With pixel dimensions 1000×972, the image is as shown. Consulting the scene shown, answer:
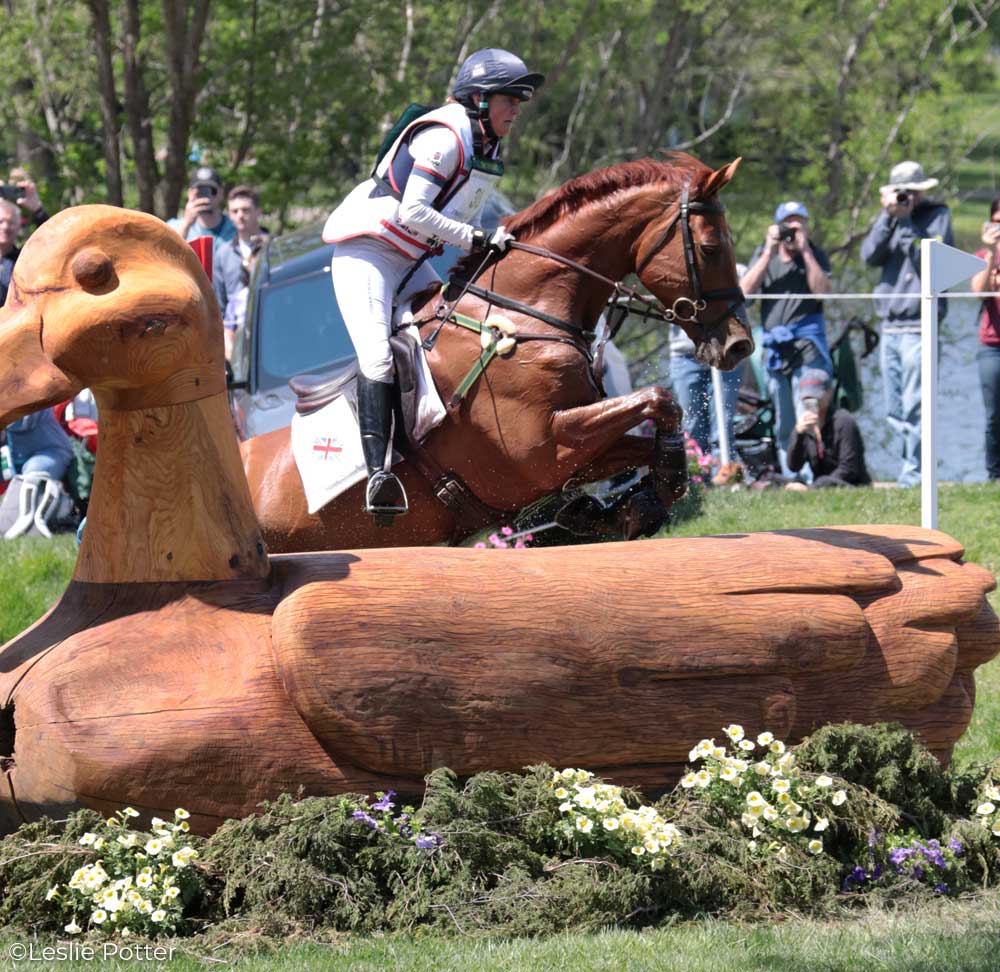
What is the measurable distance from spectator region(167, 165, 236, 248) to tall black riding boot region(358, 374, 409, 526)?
543 centimetres

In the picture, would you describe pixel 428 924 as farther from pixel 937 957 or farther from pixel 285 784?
pixel 937 957

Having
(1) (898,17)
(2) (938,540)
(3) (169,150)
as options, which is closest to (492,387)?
(2) (938,540)

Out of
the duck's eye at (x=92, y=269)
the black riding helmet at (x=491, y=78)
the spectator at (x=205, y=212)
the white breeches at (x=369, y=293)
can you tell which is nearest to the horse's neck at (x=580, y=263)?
the white breeches at (x=369, y=293)

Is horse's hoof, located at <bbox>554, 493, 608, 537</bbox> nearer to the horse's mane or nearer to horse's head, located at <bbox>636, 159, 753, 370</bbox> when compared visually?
horse's head, located at <bbox>636, 159, 753, 370</bbox>

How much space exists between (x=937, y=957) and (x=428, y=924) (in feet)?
4.00

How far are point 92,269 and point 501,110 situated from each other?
2690mm

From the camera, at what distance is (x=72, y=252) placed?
14.1ft

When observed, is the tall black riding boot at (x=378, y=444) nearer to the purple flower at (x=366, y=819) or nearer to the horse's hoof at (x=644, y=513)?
the horse's hoof at (x=644, y=513)

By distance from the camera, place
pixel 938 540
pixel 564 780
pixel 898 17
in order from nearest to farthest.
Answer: pixel 564 780 → pixel 938 540 → pixel 898 17

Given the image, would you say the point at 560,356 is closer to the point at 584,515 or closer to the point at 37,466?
the point at 584,515

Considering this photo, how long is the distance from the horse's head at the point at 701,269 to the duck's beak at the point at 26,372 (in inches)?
120

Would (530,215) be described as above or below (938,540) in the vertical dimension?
above

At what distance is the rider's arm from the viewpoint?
6.39 m

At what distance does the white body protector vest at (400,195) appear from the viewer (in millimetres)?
6469
